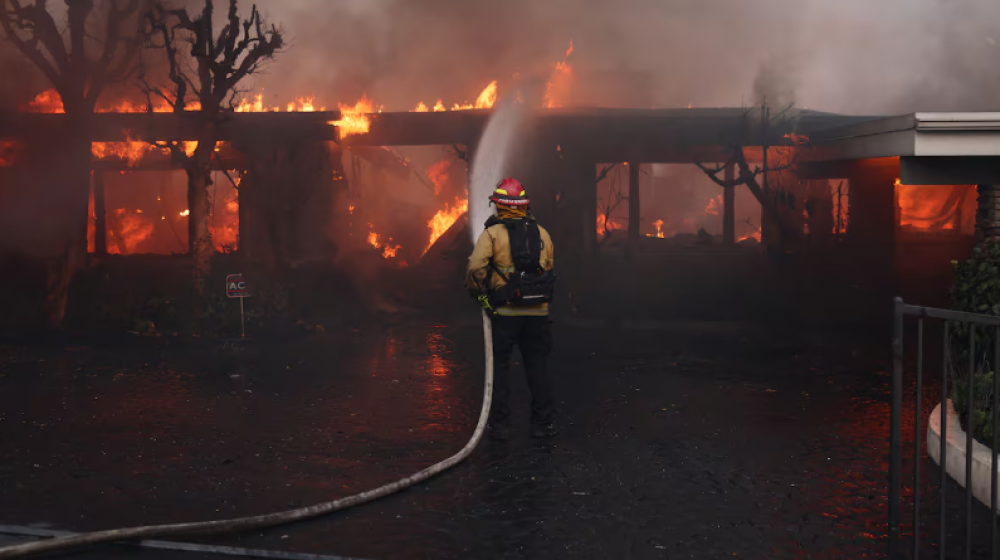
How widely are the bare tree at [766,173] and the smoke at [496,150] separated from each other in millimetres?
4708

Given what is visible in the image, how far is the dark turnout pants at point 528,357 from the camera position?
7832 mm

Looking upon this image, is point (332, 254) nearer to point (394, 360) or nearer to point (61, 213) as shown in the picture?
point (61, 213)

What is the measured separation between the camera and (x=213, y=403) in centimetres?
912

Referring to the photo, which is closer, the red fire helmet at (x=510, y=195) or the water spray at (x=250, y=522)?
the water spray at (x=250, y=522)

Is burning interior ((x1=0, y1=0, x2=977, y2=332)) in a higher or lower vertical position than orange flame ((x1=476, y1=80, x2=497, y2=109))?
lower

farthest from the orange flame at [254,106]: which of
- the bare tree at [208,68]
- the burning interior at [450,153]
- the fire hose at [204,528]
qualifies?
the fire hose at [204,528]

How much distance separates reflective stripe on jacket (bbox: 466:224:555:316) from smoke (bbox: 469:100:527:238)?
1651 centimetres

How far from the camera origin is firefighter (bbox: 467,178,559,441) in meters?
7.79

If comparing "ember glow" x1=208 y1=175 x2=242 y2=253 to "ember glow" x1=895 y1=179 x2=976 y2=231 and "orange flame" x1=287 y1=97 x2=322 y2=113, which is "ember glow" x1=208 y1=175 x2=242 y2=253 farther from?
"ember glow" x1=895 y1=179 x2=976 y2=231

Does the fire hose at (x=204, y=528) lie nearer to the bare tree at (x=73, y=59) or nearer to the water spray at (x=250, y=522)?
the water spray at (x=250, y=522)

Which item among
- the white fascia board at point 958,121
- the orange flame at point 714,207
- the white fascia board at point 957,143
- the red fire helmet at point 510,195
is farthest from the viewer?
the orange flame at point 714,207

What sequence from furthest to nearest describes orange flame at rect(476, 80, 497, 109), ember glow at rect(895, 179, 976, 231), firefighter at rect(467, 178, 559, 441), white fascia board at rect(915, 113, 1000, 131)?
ember glow at rect(895, 179, 976, 231) < orange flame at rect(476, 80, 497, 109) < white fascia board at rect(915, 113, 1000, 131) < firefighter at rect(467, 178, 559, 441)

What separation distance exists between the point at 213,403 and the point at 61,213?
55.9 ft

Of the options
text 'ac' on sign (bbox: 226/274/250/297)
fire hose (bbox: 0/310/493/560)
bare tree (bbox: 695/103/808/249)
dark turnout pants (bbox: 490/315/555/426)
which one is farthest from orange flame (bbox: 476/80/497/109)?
fire hose (bbox: 0/310/493/560)
